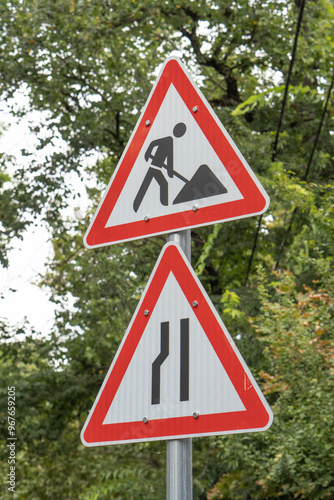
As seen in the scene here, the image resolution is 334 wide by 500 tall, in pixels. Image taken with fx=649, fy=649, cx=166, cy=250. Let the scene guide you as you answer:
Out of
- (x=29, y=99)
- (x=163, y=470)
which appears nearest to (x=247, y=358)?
(x=163, y=470)

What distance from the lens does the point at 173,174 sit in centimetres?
199

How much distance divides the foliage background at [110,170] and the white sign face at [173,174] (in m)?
5.31

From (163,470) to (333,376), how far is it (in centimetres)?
430

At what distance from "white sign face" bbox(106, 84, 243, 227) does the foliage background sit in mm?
5314

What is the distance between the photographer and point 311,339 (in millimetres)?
5270


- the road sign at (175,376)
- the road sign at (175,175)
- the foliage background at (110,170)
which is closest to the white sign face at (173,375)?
the road sign at (175,376)

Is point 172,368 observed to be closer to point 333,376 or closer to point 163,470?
point 333,376

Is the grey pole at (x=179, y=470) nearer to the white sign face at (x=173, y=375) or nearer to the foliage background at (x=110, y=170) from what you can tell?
the white sign face at (x=173, y=375)

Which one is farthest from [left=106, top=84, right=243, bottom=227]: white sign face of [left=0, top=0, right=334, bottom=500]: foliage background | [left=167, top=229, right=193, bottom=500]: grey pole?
[left=0, top=0, right=334, bottom=500]: foliage background

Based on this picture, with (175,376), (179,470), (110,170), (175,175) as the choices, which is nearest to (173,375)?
(175,376)

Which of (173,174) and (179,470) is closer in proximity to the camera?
(179,470)

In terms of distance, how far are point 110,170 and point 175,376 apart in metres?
9.29

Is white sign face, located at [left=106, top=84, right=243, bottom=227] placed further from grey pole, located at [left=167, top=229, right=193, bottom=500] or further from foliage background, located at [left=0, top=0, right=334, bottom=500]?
foliage background, located at [left=0, top=0, right=334, bottom=500]

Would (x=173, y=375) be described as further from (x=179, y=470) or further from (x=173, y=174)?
(x=173, y=174)
